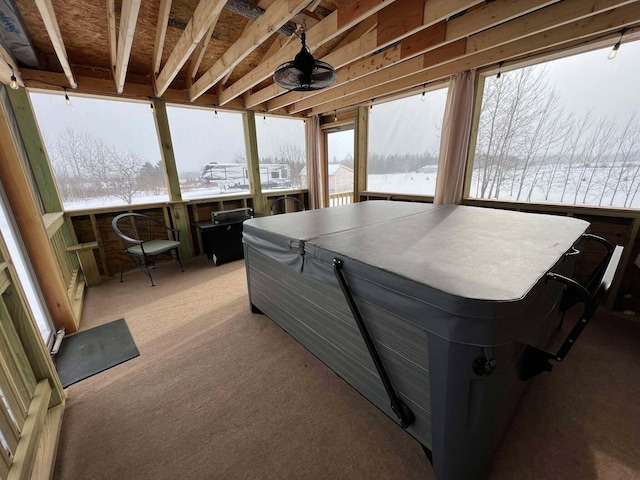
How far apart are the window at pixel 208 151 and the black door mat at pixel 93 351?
2.34m

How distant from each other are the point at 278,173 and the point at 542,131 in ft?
13.0

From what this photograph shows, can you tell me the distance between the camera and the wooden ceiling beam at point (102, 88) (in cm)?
277

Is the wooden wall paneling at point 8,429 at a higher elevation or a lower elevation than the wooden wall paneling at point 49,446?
higher

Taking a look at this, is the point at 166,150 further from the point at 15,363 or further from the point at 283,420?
the point at 283,420

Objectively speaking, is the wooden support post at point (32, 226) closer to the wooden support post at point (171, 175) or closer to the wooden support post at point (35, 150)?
the wooden support post at point (35, 150)

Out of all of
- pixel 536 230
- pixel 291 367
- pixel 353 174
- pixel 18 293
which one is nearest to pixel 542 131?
pixel 536 230

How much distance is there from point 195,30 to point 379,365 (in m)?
2.67

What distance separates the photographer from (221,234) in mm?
3717

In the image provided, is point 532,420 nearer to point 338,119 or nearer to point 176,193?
point 176,193

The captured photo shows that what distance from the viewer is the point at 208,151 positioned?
414cm

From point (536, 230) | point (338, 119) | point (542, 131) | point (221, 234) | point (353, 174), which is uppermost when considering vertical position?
point (338, 119)

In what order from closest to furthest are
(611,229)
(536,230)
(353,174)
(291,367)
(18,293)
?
(18,293), (536,230), (291,367), (611,229), (353,174)

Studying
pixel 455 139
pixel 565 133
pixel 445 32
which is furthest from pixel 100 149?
pixel 565 133

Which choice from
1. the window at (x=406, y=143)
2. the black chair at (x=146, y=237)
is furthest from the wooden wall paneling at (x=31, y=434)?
the window at (x=406, y=143)
